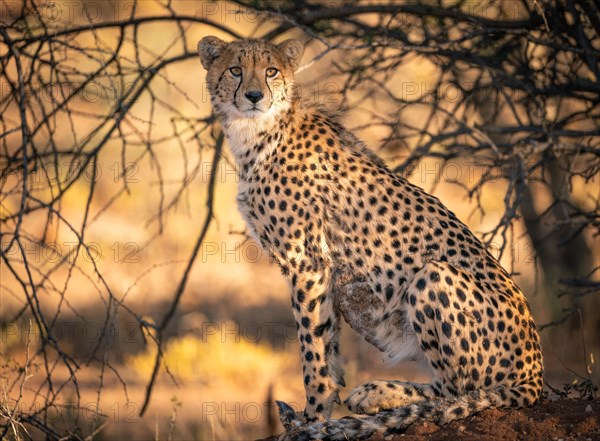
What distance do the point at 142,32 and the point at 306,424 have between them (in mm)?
9973

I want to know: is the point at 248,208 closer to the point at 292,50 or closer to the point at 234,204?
the point at 292,50

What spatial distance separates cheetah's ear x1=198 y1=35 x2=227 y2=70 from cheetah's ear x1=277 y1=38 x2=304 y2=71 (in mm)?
285

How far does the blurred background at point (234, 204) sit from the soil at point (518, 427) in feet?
3.70

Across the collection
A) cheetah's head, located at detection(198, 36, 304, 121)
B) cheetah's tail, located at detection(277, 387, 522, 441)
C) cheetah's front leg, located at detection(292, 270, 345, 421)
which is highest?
cheetah's head, located at detection(198, 36, 304, 121)

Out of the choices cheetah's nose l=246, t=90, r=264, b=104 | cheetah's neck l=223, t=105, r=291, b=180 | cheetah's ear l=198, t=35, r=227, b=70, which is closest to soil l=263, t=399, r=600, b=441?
cheetah's neck l=223, t=105, r=291, b=180

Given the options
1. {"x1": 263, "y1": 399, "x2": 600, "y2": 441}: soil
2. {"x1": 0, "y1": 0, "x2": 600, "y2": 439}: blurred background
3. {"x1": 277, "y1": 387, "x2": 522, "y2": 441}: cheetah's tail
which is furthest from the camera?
{"x1": 0, "y1": 0, "x2": 600, "y2": 439}: blurred background

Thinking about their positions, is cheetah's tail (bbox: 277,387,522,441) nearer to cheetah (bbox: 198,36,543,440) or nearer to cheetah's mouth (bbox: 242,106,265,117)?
cheetah (bbox: 198,36,543,440)

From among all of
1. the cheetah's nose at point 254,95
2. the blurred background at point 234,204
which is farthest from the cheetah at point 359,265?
the blurred background at point 234,204

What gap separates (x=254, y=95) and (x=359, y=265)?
0.89 m

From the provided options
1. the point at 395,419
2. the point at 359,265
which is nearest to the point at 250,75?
the point at 359,265

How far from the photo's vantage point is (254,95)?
3.97 metres

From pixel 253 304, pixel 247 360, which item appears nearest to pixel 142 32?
pixel 253 304

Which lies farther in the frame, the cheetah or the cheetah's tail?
the cheetah

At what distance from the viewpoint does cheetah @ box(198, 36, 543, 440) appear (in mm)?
3637
